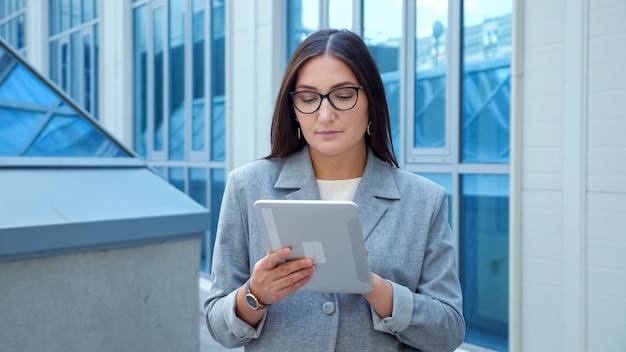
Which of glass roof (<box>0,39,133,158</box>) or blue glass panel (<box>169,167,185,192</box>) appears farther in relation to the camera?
blue glass panel (<box>169,167,185,192</box>)

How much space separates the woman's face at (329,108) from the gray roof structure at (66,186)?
5.11 feet

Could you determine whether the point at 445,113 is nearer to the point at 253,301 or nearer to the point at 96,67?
the point at 253,301

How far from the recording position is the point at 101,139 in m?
3.45

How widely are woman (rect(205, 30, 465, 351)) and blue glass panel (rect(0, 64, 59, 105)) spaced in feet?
7.79

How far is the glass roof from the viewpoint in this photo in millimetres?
3016

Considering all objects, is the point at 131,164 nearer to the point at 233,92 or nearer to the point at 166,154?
the point at 233,92

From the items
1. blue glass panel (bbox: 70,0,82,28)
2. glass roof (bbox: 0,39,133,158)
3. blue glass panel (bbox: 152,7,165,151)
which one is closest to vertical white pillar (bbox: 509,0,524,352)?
glass roof (bbox: 0,39,133,158)

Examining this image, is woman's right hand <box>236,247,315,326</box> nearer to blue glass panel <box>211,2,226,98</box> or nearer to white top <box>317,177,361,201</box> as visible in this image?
white top <box>317,177,361,201</box>

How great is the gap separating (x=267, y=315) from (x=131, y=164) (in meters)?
2.28

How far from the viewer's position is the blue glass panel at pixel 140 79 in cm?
774

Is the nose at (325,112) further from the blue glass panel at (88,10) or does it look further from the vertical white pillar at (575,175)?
the blue glass panel at (88,10)

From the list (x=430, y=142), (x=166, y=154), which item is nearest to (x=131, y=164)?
(x=430, y=142)

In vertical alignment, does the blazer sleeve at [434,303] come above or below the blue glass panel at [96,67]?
below

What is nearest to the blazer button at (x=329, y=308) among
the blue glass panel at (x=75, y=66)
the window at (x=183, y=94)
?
the window at (x=183, y=94)
